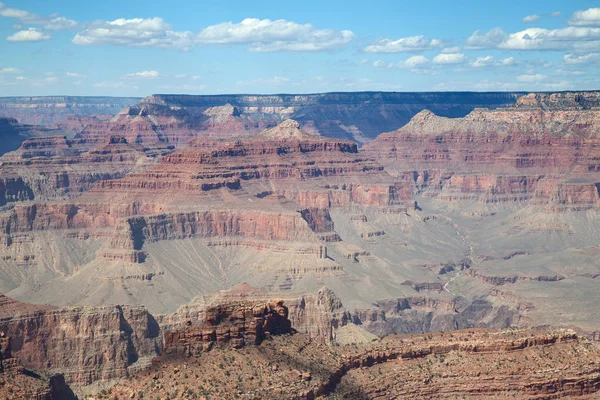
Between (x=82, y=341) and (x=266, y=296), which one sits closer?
(x=82, y=341)

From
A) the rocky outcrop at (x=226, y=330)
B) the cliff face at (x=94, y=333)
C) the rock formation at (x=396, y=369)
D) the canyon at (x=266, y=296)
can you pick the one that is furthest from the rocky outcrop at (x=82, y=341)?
the rocky outcrop at (x=226, y=330)

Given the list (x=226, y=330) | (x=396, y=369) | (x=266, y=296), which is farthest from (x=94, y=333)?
(x=226, y=330)

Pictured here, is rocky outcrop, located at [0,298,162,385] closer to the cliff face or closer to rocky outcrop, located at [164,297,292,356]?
the cliff face

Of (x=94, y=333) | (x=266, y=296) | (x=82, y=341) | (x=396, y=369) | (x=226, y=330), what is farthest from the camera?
(x=266, y=296)

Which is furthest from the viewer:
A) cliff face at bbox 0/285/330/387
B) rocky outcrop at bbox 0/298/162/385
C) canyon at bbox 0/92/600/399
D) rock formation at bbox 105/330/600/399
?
rocky outcrop at bbox 0/298/162/385

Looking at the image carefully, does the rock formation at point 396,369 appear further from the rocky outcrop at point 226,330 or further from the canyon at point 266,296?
the rocky outcrop at point 226,330

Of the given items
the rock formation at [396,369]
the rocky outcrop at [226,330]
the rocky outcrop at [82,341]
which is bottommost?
the rocky outcrop at [82,341]

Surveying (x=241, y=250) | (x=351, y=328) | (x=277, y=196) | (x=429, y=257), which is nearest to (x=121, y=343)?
(x=351, y=328)

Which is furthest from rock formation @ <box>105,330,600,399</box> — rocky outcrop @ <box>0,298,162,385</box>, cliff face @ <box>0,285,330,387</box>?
rocky outcrop @ <box>0,298,162,385</box>

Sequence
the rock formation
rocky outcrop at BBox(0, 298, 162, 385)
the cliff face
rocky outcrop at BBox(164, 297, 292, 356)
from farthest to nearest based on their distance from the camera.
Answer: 1. rocky outcrop at BBox(0, 298, 162, 385)
2. the cliff face
3. rocky outcrop at BBox(164, 297, 292, 356)
4. the rock formation

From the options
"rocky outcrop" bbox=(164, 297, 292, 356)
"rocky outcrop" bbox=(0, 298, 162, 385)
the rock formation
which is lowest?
"rocky outcrop" bbox=(0, 298, 162, 385)

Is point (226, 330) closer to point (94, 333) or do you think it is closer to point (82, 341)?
point (82, 341)

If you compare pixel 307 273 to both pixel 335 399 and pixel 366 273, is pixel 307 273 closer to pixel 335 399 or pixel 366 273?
pixel 366 273
